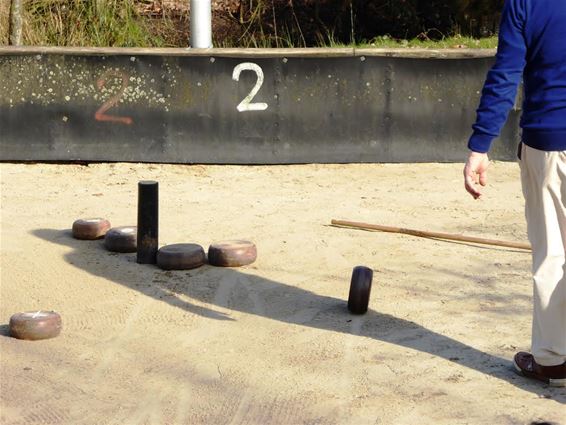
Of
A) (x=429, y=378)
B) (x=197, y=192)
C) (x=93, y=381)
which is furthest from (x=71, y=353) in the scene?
(x=197, y=192)

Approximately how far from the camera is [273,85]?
11.0 metres

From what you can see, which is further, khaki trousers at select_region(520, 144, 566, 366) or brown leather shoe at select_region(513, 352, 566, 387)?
brown leather shoe at select_region(513, 352, 566, 387)

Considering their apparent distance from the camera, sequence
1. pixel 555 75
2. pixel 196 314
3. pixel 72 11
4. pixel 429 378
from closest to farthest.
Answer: pixel 555 75, pixel 429 378, pixel 196 314, pixel 72 11

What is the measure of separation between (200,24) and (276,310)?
5304 millimetres

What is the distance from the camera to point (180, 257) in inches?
301

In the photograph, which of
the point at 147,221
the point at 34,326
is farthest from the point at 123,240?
the point at 34,326

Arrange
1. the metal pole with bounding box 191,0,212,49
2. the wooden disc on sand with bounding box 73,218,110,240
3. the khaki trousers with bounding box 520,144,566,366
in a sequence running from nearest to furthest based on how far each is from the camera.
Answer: the khaki trousers with bounding box 520,144,566,366 → the wooden disc on sand with bounding box 73,218,110,240 → the metal pole with bounding box 191,0,212,49

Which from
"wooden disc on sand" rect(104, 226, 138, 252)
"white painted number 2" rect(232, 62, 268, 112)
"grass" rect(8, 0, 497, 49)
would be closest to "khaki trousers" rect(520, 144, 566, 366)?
"wooden disc on sand" rect(104, 226, 138, 252)

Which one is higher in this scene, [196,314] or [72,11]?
[72,11]

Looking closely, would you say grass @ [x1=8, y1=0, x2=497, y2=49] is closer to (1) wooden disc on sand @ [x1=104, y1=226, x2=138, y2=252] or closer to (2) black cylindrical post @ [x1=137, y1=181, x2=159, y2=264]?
(1) wooden disc on sand @ [x1=104, y1=226, x2=138, y2=252]

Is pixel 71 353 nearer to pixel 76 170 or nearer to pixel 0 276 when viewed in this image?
pixel 0 276

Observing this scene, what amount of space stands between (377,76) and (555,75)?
5816 millimetres

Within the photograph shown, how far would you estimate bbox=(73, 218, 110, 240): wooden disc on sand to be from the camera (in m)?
8.48

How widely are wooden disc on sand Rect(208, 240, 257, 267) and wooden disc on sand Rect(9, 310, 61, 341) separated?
1587 mm
